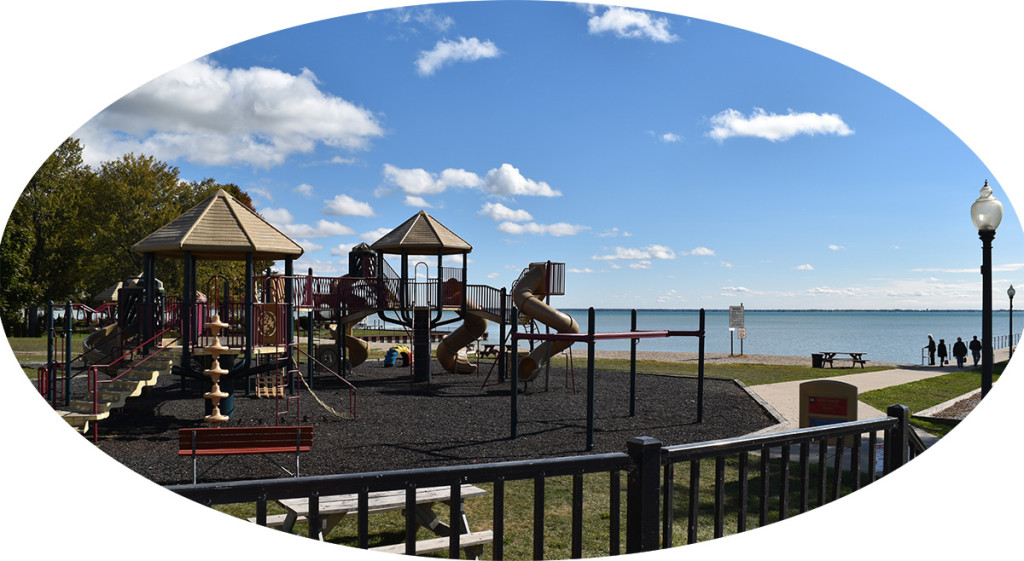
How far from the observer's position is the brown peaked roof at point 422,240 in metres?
23.1

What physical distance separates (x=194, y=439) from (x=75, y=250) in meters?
33.2

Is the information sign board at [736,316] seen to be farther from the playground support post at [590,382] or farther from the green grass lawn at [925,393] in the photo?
the playground support post at [590,382]

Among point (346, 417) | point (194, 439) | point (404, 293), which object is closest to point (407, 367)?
point (404, 293)

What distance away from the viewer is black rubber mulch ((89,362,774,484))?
10602 mm

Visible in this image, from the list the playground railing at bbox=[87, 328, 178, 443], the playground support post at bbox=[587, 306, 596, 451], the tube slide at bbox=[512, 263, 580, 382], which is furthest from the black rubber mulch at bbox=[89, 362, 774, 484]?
the tube slide at bbox=[512, 263, 580, 382]

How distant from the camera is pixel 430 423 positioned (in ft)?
45.8

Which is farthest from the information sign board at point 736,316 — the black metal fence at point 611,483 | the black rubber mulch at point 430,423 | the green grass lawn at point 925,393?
the black metal fence at point 611,483

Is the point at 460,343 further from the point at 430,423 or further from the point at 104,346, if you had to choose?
the point at 104,346

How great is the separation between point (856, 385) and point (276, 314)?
16.8 metres

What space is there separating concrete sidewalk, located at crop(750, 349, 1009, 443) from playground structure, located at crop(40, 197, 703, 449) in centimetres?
214

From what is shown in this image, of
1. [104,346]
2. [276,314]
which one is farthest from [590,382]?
[104,346]

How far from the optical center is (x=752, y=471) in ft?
31.9

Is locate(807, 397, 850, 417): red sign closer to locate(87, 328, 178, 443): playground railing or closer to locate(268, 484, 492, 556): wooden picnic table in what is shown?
locate(268, 484, 492, 556): wooden picnic table

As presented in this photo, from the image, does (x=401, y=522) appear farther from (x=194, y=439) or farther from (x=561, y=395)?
(x=561, y=395)
